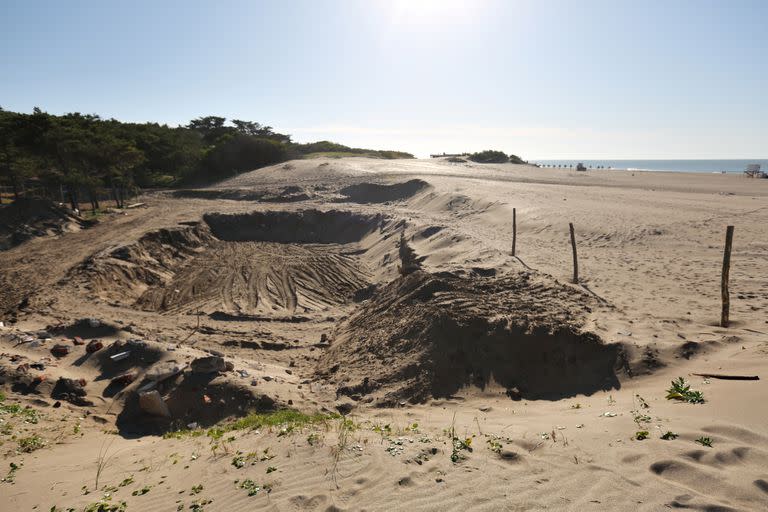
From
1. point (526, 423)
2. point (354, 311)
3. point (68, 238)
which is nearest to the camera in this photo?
point (526, 423)

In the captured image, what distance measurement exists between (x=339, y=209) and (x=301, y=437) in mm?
19435

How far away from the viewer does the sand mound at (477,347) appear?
23.4ft

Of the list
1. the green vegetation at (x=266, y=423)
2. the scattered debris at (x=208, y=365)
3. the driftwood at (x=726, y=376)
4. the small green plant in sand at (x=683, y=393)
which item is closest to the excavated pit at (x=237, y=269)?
the scattered debris at (x=208, y=365)

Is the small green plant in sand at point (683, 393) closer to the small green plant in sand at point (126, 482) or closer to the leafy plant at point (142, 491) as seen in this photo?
the leafy plant at point (142, 491)

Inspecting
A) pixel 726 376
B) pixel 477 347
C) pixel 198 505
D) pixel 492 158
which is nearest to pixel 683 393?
pixel 726 376

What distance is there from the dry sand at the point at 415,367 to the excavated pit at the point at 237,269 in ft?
0.34

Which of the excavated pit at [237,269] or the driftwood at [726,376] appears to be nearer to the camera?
the driftwood at [726,376]

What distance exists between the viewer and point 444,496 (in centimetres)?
378

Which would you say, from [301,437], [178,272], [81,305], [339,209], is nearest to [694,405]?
[301,437]

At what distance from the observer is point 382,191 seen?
28.2 metres

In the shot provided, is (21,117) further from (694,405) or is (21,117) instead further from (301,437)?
(694,405)

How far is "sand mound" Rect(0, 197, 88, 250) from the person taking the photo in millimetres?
17359

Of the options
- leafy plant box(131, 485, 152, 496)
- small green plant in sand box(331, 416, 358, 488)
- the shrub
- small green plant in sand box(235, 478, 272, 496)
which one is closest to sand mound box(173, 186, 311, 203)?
small green plant in sand box(331, 416, 358, 488)

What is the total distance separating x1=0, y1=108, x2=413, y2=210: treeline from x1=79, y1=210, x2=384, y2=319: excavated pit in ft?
25.7
